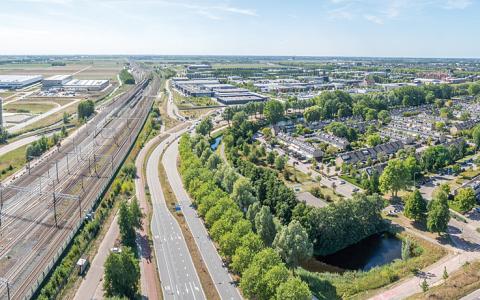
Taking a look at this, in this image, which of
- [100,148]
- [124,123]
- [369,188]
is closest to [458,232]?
[369,188]

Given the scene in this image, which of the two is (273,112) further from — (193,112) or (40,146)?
(40,146)

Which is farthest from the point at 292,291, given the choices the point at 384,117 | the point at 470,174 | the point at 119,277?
the point at 384,117

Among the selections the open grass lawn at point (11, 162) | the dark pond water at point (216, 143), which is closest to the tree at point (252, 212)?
the dark pond water at point (216, 143)

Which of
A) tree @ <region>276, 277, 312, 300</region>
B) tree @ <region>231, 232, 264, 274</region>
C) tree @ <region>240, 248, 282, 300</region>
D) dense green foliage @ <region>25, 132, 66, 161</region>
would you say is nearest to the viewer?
tree @ <region>276, 277, 312, 300</region>

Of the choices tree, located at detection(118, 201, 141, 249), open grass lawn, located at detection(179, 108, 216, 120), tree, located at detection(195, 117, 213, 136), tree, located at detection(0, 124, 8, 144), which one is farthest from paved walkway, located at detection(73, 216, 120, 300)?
open grass lawn, located at detection(179, 108, 216, 120)

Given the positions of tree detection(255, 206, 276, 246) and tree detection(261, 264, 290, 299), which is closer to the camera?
tree detection(261, 264, 290, 299)

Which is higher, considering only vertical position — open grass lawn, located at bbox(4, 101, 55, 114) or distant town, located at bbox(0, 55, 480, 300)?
open grass lawn, located at bbox(4, 101, 55, 114)

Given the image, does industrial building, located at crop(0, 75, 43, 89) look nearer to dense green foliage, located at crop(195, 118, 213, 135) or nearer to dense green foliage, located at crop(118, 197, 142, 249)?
dense green foliage, located at crop(195, 118, 213, 135)
